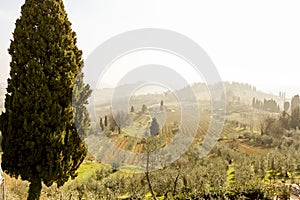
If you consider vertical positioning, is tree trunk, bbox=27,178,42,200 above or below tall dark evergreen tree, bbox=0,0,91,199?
below

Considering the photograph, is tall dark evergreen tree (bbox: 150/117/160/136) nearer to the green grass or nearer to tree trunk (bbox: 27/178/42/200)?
tree trunk (bbox: 27/178/42/200)

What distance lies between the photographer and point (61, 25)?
24.5 feet

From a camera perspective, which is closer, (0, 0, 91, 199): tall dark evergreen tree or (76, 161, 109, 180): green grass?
(0, 0, 91, 199): tall dark evergreen tree

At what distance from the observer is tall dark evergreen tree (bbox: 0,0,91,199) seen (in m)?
7.13

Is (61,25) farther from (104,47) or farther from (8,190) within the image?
(8,190)

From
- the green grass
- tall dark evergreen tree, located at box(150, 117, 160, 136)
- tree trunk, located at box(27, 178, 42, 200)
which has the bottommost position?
the green grass

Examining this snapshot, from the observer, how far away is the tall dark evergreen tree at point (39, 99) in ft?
23.4

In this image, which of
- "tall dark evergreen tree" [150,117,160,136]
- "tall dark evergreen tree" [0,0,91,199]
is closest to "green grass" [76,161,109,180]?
"tall dark evergreen tree" [150,117,160,136]

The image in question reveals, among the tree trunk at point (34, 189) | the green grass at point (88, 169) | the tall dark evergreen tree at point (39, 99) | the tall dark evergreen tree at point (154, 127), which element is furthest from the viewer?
the green grass at point (88, 169)

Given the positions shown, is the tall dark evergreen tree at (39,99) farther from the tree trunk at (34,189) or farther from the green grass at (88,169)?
the green grass at (88,169)

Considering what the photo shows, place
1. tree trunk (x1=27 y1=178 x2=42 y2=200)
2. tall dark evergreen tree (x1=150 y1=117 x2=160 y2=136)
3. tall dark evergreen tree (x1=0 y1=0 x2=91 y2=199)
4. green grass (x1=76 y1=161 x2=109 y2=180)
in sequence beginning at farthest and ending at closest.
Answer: green grass (x1=76 y1=161 x2=109 y2=180) → tall dark evergreen tree (x1=150 y1=117 x2=160 y2=136) → tree trunk (x1=27 y1=178 x2=42 y2=200) → tall dark evergreen tree (x1=0 y1=0 x2=91 y2=199)

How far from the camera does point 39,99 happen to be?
7.12 meters

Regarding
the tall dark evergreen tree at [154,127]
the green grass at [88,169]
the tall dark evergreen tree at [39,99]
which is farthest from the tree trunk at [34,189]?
the green grass at [88,169]

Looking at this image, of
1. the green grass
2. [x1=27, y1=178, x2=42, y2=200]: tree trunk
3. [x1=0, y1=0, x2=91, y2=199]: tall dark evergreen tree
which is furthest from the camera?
the green grass
